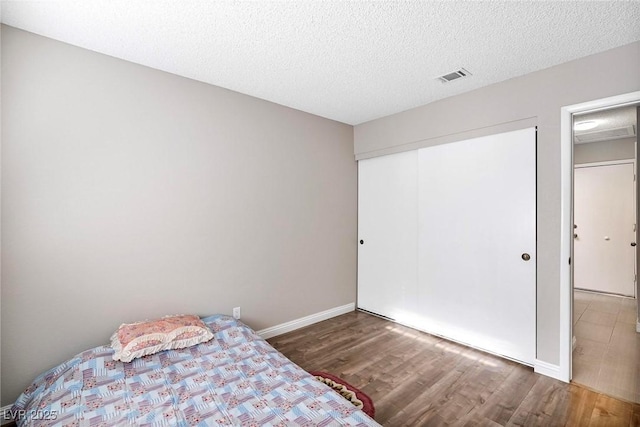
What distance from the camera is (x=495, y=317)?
273 cm

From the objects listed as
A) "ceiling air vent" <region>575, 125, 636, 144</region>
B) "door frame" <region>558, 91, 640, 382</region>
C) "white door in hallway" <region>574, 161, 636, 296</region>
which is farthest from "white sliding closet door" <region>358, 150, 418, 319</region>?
"white door in hallway" <region>574, 161, 636, 296</region>

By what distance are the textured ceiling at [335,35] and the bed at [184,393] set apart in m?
2.13

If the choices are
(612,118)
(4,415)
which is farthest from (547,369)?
(4,415)

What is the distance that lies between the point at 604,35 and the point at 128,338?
378cm

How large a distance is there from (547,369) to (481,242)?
112 centimetres

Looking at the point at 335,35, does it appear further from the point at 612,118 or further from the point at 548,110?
the point at 612,118

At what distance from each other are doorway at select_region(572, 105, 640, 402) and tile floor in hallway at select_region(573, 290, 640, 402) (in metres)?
0.01

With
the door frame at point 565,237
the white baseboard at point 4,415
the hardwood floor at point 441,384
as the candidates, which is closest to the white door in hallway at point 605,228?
the door frame at point 565,237

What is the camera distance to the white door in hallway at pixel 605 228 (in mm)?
4367

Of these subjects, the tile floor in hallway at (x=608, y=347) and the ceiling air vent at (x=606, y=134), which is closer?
the tile floor in hallway at (x=608, y=347)

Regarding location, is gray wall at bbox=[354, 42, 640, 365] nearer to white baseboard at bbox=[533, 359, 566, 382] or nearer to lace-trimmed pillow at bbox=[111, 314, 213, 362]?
white baseboard at bbox=[533, 359, 566, 382]

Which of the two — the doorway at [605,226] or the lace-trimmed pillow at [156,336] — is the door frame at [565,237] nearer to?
the doorway at [605,226]

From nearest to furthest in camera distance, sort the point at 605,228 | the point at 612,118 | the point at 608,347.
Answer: the point at 608,347
the point at 612,118
the point at 605,228

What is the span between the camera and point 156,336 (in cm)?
204
